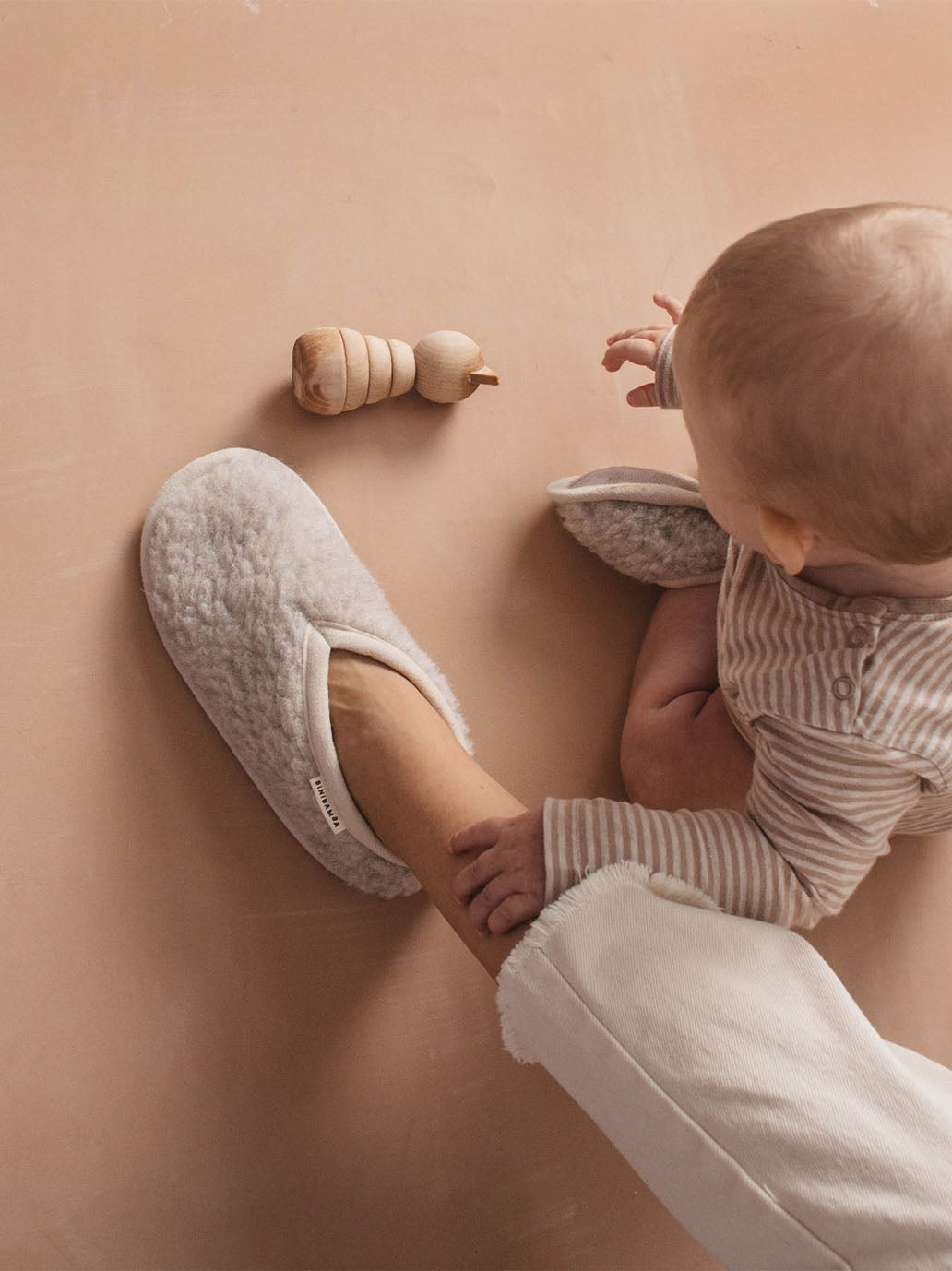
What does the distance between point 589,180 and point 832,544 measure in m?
0.59

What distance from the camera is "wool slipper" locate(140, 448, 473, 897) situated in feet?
2.65

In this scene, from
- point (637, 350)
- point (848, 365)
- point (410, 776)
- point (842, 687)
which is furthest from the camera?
point (637, 350)

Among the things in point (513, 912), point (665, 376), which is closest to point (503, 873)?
point (513, 912)

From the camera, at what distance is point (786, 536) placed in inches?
23.7

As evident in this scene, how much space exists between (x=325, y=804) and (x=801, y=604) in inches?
14.2

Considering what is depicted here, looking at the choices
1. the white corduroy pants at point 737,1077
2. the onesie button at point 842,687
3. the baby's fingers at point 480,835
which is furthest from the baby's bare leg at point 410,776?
the onesie button at point 842,687

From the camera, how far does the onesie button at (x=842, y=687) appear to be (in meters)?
0.65

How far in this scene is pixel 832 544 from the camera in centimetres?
61

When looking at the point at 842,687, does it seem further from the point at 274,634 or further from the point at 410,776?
the point at 274,634

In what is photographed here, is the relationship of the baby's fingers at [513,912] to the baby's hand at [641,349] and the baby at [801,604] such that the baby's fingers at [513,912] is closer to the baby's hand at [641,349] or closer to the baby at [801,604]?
the baby at [801,604]

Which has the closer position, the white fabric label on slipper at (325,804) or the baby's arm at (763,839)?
the baby's arm at (763,839)

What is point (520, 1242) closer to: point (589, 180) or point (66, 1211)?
point (66, 1211)

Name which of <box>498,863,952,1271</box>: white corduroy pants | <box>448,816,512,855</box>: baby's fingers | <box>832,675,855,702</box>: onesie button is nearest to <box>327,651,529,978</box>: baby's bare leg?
<box>448,816,512,855</box>: baby's fingers

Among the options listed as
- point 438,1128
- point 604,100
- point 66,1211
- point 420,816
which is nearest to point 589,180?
point 604,100
